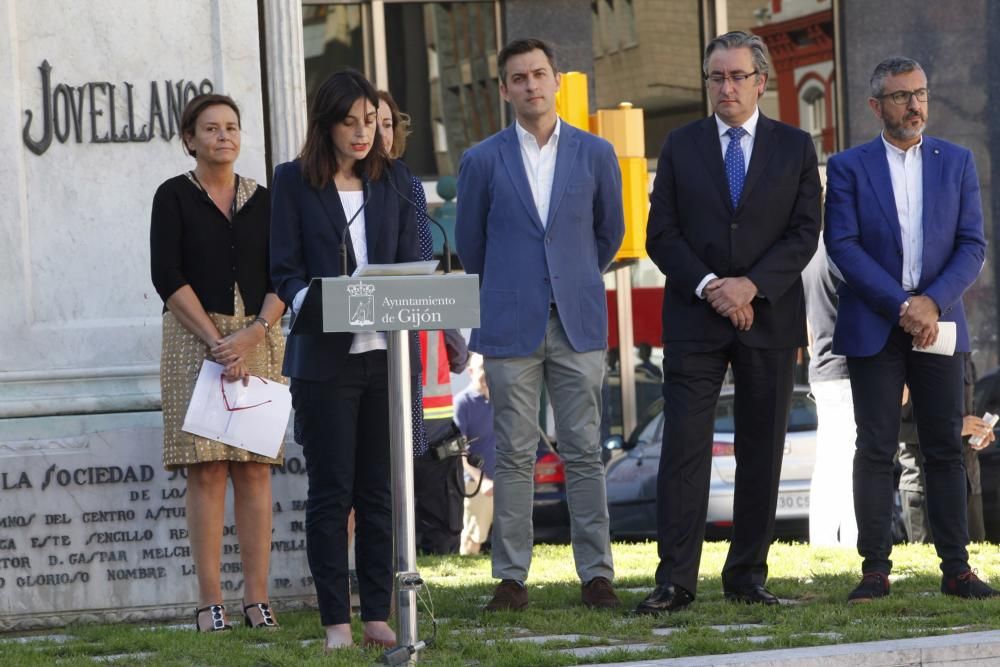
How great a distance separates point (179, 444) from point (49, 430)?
3.38 ft

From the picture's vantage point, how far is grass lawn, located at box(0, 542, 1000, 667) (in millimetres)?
6047

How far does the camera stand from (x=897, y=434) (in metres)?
7.52

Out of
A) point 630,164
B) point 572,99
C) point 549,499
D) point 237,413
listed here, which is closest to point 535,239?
point 237,413

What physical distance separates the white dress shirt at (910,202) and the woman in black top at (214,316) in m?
2.52

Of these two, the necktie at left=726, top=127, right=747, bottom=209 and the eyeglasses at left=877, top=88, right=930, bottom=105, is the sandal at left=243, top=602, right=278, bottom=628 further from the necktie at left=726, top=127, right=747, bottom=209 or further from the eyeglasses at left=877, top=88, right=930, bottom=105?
the eyeglasses at left=877, top=88, right=930, bottom=105

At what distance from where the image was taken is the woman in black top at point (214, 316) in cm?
741

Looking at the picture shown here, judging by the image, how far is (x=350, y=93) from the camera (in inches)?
258

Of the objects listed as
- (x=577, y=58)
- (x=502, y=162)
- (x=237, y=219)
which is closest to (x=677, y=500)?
(x=502, y=162)

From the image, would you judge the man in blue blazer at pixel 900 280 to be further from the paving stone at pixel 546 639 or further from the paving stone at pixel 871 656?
the paving stone at pixel 871 656

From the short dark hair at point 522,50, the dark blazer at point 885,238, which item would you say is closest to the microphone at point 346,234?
the short dark hair at point 522,50

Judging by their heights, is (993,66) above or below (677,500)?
above

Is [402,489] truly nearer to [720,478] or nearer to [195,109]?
[195,109]

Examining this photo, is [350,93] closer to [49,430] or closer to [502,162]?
[502,162]

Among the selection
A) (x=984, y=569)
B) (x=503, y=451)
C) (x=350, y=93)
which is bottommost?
(x=984, y=569)
